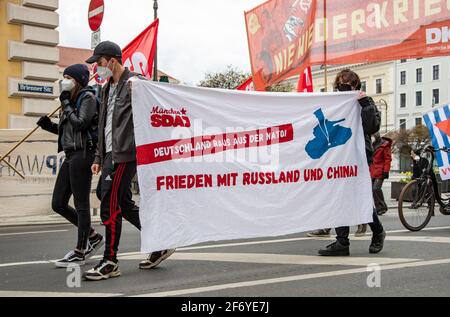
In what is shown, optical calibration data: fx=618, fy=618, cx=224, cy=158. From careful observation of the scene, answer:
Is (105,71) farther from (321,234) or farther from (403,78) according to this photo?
(403,78)

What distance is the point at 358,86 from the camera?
682 cm

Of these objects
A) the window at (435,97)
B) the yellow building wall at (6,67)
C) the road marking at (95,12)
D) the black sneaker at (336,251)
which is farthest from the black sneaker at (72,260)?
the window at (435,97)

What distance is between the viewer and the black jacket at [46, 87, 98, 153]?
5.78 meters

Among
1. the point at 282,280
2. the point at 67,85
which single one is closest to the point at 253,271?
the point at 282,280

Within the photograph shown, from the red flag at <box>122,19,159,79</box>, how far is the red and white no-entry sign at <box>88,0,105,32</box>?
53.2 inches

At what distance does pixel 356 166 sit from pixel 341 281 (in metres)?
2.00

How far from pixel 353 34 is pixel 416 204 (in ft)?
9.87

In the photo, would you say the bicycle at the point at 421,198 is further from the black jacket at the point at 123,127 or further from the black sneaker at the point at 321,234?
the black jacket at the point at 123,127

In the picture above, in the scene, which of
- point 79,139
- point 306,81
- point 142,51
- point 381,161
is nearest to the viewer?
point 79,139

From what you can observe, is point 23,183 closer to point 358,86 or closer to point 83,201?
point 83,201

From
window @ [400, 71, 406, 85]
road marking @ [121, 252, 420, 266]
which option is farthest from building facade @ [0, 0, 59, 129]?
window @ [400, 71, 406, 85]

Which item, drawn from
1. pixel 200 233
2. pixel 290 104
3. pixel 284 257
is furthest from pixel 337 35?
pixel 200 233

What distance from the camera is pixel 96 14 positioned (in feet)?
40.4
